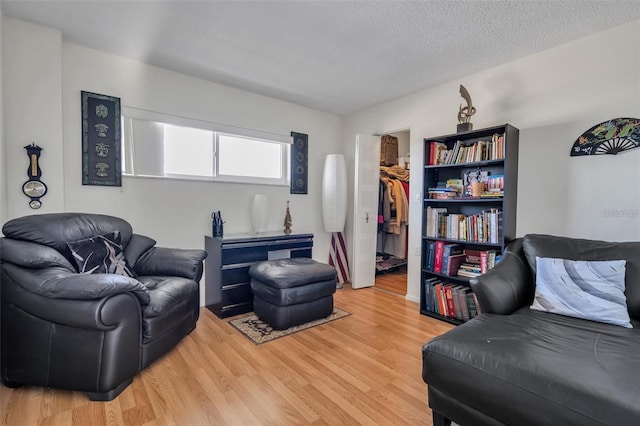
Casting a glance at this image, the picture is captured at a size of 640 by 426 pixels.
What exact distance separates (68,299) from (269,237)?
5.87 ft

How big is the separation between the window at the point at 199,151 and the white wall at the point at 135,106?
0.10 meters

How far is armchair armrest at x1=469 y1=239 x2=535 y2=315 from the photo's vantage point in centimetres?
177

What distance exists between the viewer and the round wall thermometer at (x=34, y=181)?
2.24m

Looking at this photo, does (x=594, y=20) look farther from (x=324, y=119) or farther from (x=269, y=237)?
(x=269, y=237)

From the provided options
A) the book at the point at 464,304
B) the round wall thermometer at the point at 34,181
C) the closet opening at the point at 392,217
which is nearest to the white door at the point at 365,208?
the closet opening at the point at 392,217

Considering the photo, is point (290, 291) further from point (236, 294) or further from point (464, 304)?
point (464, 304)

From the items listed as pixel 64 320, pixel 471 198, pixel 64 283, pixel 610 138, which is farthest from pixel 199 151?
pixel 610 138

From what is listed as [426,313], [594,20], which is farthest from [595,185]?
[426,313]

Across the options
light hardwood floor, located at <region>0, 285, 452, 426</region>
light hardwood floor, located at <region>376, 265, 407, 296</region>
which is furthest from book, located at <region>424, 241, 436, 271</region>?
light hardwood floor, located at <region>376, 265, 407, 296</region>

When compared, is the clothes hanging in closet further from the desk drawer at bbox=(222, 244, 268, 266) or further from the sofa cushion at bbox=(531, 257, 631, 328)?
the sofa cushion at bbox=(531, 257, 631, 328)

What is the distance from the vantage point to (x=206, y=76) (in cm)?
310

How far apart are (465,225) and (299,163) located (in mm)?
2141

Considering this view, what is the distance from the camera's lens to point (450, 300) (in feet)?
9.22

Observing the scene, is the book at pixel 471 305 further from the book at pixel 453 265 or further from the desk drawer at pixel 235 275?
the desk drawer at pixel 235 275
